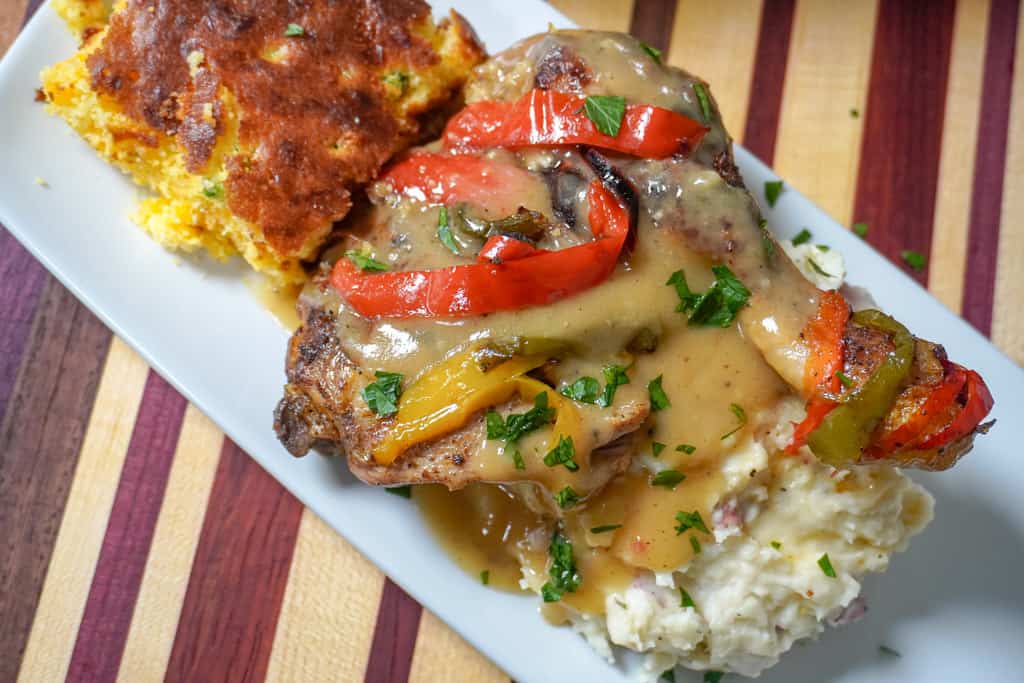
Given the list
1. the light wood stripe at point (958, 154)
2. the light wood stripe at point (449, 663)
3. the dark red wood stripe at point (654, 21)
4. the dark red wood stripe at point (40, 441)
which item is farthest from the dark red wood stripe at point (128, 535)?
the light wood stripe at point (958, 154)

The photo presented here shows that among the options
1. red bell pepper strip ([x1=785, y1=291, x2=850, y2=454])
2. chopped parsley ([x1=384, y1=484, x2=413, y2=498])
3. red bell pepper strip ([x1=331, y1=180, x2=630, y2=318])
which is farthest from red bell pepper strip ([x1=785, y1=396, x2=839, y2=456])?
chopped parsley ([x1=384, y1=484, x2=413, y2=498])

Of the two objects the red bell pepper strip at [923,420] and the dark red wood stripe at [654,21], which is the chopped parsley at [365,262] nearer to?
the red bell pepper strip at [923,420]

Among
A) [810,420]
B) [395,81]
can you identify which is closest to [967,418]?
[810,420]

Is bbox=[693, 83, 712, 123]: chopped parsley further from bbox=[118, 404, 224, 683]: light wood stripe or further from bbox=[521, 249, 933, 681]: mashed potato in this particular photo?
bbox=[118, 404, 224, 683]: light wood stripe

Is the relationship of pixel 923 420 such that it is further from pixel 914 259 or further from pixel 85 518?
pixel 85 518

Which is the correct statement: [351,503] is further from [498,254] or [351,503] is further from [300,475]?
[498,254]

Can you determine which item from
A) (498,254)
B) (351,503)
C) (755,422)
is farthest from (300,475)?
(755,422)

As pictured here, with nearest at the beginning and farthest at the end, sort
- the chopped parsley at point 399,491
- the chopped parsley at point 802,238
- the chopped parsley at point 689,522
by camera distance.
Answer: the chopped parsley at point 689,522 < the chopped parsley at point 399,491 < the chopped parsley at point 802,238
